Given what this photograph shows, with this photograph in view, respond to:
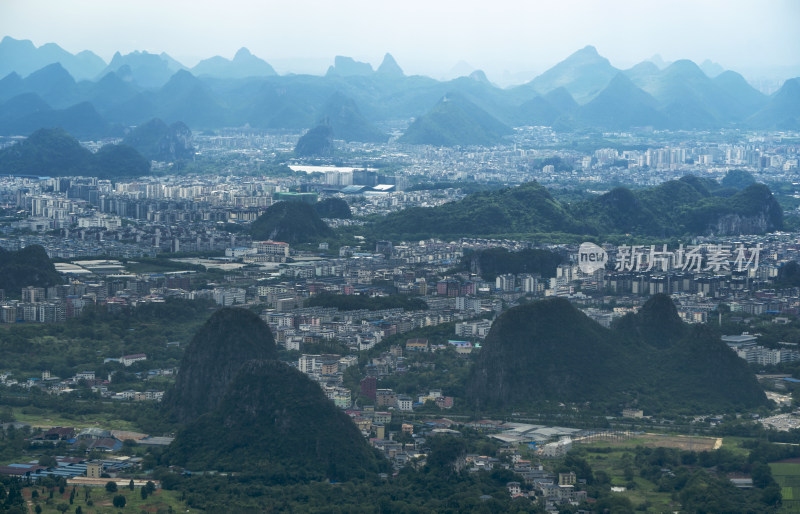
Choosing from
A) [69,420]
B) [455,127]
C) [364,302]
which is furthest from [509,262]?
[455,127]

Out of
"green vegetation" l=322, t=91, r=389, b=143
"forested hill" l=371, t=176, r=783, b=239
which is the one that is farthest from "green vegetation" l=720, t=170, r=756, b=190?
"green vegetation" l=322, t=91, r=389, b=143

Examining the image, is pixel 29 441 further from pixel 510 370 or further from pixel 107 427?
pixel 510 370

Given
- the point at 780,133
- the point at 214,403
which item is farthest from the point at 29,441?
the point at 780,133

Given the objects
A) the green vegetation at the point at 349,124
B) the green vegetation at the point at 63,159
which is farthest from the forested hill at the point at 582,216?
the green vegetation at the point at 349,124

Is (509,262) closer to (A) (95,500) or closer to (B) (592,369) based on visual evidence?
(B) (592,369)

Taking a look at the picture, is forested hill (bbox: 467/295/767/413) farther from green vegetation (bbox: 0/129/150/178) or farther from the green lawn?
green vegetation (bbox: 0/129/150/178)

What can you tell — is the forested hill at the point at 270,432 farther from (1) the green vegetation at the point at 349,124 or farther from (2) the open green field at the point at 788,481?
(1) the green vegetation at the point at 349,124
